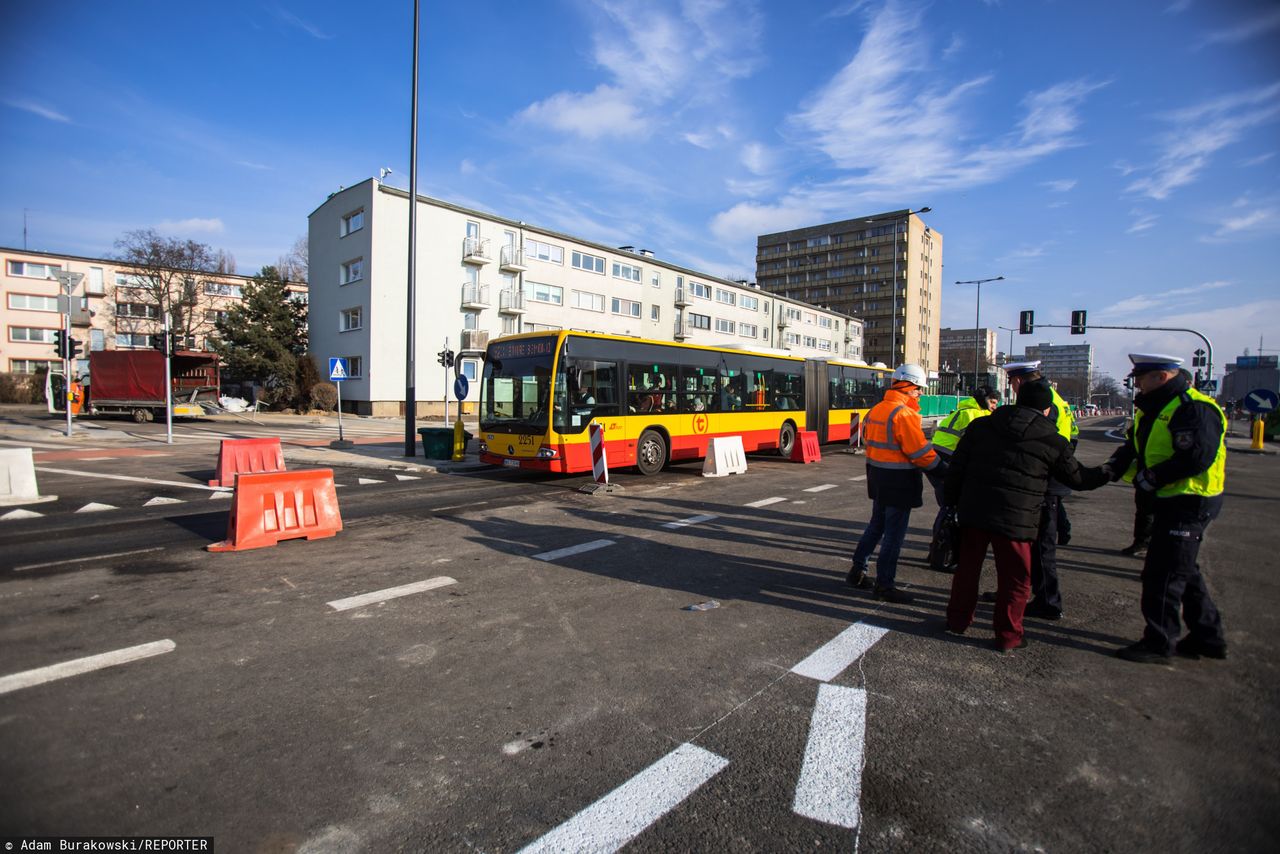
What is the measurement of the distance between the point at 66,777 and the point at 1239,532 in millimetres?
11876

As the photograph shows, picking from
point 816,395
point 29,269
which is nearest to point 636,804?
point 816,395

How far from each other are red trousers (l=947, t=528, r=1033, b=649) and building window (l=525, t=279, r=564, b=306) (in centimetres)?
3566

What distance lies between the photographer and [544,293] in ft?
127

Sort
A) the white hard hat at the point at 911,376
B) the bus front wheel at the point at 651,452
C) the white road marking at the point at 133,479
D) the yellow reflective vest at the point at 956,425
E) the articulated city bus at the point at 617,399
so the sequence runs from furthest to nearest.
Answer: the bus front wheel at the point at 651,452, the articulated city bus at the point at 617,399, the white road marking at the point at 133,479, the yellow reflective vest at the point at 956,425, the white hard hat at the point at 911,376

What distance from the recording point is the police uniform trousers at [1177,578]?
12.6ft

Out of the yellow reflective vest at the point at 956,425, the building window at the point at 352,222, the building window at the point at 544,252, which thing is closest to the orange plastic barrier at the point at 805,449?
the yellow reflective vest at the point at 956,425

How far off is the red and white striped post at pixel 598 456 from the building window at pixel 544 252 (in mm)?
29076

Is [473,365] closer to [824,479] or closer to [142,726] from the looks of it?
[824,479]

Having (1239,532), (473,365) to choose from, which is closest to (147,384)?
(473,365)

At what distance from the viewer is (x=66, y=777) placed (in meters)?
2.61

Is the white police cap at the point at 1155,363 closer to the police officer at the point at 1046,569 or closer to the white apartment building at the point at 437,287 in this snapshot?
the police officer at the point at 1046,569

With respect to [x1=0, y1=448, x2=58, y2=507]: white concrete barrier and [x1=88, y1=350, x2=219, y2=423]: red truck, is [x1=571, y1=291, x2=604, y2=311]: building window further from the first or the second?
[x1=0, y1=448, x2=58, y2=507]: white concrete barrier

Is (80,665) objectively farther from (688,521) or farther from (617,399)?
(617,399)

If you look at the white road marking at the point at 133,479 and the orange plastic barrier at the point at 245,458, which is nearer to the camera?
the white road marking at the point at 133,479
